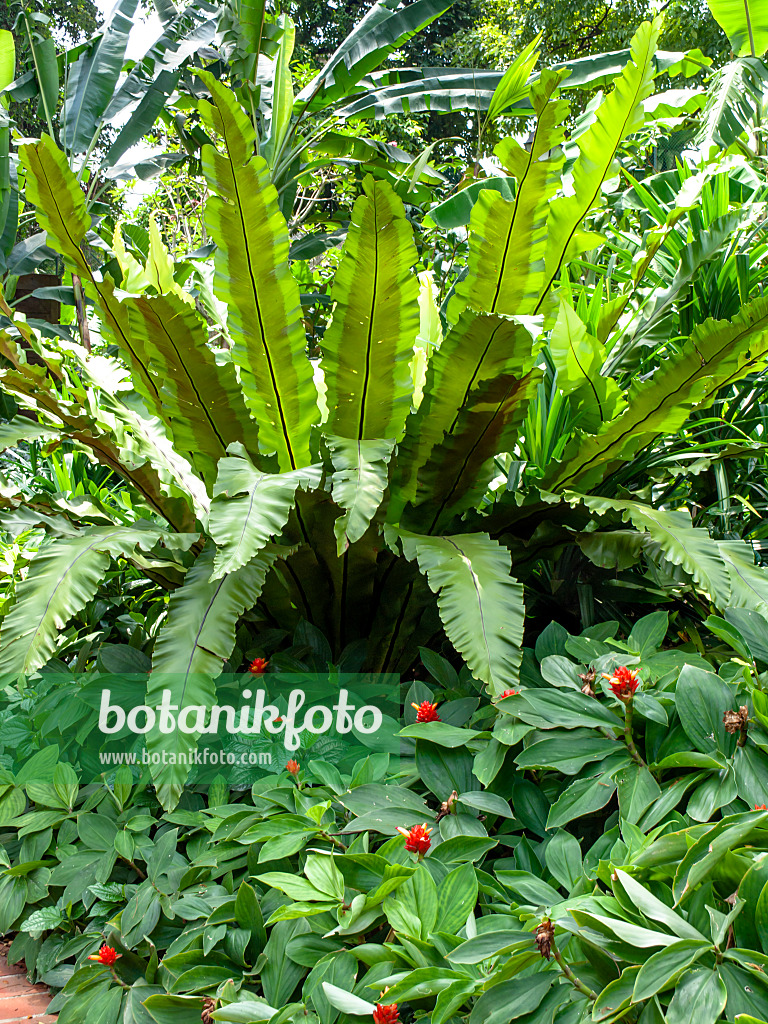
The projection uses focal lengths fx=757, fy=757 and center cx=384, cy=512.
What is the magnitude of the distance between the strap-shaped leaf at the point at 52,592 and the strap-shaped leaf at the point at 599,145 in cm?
106

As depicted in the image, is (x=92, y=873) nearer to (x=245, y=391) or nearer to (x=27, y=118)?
(x=245, y=391)

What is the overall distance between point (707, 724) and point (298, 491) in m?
0.92

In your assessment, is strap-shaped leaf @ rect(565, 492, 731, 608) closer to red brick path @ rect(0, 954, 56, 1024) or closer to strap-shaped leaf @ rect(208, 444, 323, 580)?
strap-shaped leaf @ rect(208, 444, 323, 580)

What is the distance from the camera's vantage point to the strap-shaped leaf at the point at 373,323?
1512 millimetres

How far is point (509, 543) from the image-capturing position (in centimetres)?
180

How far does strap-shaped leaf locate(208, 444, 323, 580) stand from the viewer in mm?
1277

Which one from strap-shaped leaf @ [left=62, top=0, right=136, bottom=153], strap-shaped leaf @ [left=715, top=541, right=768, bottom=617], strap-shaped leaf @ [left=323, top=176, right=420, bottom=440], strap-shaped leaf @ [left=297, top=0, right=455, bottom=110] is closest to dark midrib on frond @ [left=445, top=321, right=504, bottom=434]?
strap-shaped leaf @ [left=323, top=176, right=420, bottom=440]

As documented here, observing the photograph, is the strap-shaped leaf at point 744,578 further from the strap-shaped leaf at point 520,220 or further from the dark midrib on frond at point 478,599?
the strap-shaped leaf at point 520,220

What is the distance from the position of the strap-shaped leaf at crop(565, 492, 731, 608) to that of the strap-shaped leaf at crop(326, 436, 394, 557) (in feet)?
1.37

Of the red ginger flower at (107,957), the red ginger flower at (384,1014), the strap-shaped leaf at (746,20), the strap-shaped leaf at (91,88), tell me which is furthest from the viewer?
the strap-shaped leaf at (91,88)

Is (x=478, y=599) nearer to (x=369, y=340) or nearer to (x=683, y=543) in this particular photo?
(x=683, y=543)

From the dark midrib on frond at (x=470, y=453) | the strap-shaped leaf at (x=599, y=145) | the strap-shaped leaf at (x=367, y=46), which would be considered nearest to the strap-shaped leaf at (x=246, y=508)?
the dark midrib on frond at (x=470, y=453)

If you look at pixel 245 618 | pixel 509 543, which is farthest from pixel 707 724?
pixel 245 618

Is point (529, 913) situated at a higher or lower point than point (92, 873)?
higher
